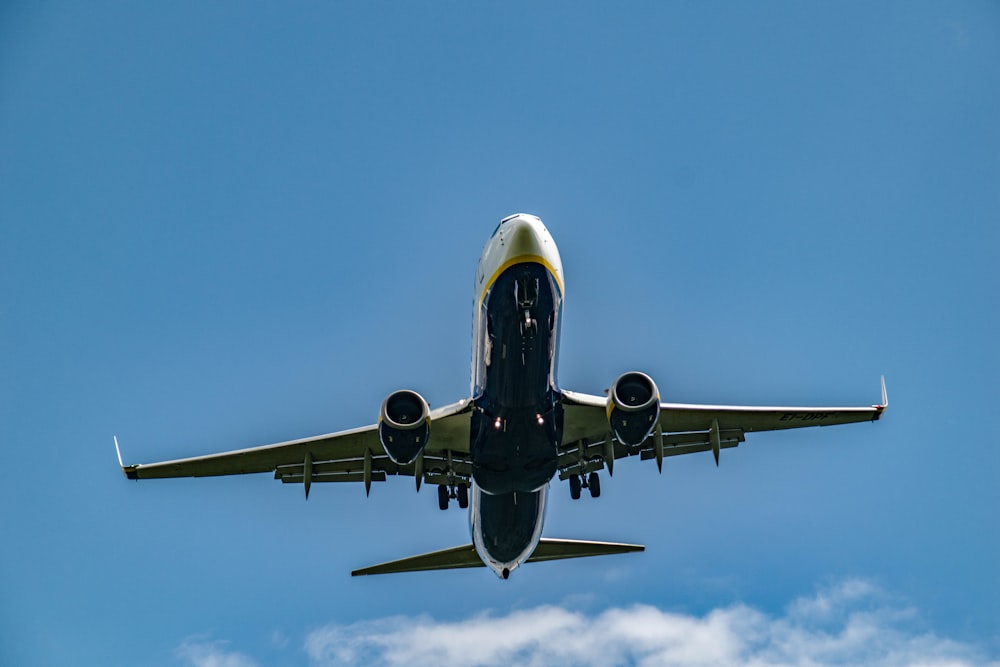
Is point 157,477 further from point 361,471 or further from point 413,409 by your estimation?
point 413,409

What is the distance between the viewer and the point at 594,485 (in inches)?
1061

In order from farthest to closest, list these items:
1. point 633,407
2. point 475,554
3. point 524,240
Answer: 1. point 475,554
2. point 633,407
3. point 524,240

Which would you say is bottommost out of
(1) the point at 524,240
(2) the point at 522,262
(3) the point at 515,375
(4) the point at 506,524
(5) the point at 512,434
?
(4) the point at 506,524

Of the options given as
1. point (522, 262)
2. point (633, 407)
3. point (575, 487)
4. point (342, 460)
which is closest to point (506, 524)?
point (575, 487)

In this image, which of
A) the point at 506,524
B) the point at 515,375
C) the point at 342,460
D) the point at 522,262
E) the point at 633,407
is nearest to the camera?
the point at 522,262

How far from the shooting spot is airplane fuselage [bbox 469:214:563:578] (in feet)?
67.7

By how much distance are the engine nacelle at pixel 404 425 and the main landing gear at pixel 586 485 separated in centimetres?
671

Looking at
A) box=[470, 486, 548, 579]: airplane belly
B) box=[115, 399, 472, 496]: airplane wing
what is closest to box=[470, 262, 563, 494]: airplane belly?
box=[470, 486, 548, 579]: airplane belly

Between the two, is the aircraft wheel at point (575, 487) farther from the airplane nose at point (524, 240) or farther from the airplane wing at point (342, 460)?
the airplane nose at point (524, 240)

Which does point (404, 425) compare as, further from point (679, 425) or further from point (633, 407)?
point (679, 425)

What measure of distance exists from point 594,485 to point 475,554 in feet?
14.6

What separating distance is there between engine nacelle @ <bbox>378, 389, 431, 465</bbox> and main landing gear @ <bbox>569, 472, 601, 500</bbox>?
6714mm

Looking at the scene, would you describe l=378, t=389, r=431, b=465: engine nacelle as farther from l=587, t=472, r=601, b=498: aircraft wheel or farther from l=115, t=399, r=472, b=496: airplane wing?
l=587, t=472, r=601, b=498: aircraft wheel

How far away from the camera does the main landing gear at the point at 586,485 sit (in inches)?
1060
